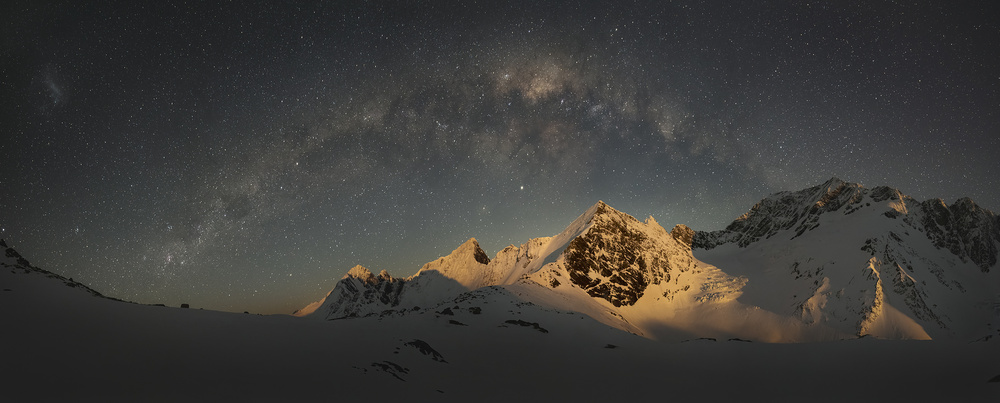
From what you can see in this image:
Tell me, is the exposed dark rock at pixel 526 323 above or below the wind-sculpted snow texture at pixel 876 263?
below

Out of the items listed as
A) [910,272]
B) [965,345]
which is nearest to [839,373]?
[965,345]

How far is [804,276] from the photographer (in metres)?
147

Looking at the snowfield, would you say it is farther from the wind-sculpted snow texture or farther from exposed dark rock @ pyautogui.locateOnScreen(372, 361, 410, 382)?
the wind-sculpted snow texture

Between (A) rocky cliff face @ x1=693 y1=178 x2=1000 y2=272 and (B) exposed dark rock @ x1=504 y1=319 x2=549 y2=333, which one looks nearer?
(B) exposed dark rock @ x1=504 y1=319 x2=549 y2=333

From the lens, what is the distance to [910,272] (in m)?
140

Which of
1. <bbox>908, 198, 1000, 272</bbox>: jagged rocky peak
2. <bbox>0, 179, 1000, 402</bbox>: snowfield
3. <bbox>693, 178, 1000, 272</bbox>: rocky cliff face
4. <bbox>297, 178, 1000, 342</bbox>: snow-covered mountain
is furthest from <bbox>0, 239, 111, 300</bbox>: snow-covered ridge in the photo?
<bbox>908, 198, 1000, 272</bbox>: jagged rocky peak

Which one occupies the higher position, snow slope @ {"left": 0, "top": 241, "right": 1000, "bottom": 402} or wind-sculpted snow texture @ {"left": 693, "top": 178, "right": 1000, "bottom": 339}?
wind-sculpted snow texture @ {"left": 693, "top": 178, "right": 1000, "bottom": 339}

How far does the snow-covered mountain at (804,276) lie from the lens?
123 m

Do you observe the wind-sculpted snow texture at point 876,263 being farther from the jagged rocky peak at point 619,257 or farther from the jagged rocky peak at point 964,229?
the jagged rocky peak at point 619,257

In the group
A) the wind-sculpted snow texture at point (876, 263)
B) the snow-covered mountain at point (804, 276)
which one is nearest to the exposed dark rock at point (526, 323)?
the snow-covered mountain at point (804, 276)

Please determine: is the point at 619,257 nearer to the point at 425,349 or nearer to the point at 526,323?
the point at 526,323

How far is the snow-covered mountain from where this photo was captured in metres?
Result: 123

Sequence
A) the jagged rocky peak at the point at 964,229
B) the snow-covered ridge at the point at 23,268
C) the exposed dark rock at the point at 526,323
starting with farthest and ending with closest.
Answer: the jagged rocky peak at the point at 964,229 < the exposed dark rock at the point at 526,323 < the snow-covered ridge at the point at 23,268

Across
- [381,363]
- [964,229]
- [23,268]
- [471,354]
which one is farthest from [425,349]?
[964,229]
